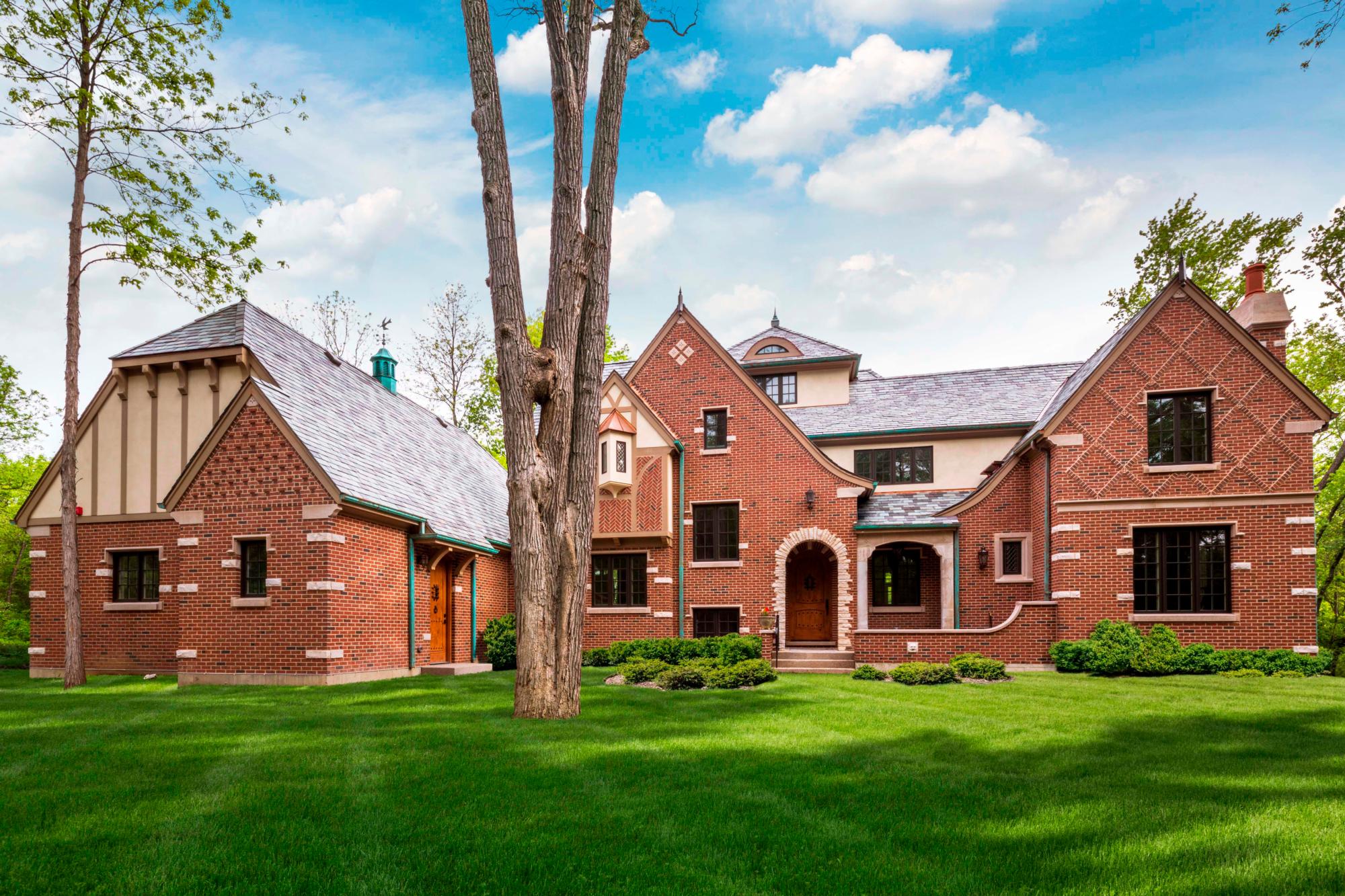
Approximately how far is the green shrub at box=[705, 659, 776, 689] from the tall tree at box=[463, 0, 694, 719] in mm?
4432

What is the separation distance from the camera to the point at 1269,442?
1717 centimetres

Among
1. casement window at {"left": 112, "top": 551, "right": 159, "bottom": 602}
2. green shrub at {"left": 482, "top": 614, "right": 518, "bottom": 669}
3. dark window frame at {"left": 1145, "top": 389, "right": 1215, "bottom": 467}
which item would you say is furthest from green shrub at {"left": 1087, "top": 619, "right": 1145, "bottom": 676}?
casement window at {"left": 112, "top": 551, "right": 159, "bottom": 602}

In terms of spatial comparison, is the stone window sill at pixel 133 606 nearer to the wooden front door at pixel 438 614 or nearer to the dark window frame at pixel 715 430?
the wooden front door at pixel 438 614

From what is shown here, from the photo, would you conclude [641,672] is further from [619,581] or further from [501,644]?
[619,581]

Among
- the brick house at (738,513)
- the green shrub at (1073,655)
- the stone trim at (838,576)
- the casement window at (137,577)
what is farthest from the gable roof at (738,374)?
the casement window at (137,577)

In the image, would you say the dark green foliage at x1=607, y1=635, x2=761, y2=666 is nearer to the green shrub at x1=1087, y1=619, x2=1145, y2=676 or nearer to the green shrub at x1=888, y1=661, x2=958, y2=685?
the green shrub at x1=888, y1=661, x2=958, y2=685

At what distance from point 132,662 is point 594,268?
14.4m

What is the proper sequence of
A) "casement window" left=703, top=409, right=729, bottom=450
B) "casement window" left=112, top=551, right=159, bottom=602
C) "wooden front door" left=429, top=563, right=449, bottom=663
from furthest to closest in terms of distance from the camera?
"casement window" left=703, top=409, right=729, bottom=450, "wooden front door" left=429, top=563, right=449, bottom=663, "casement window" left=112, top=551, right=159, bottom=602

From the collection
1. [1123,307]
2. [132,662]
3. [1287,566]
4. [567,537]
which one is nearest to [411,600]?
[132,662]

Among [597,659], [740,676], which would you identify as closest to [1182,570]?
[740,676]

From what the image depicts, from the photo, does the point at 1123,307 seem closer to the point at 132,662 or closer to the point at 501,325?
the point at 501,325

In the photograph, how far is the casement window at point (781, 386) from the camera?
26.4m

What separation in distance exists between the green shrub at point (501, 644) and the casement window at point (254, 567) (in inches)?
221

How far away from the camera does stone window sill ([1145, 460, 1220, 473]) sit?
17.4 metres
